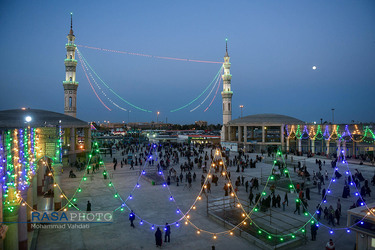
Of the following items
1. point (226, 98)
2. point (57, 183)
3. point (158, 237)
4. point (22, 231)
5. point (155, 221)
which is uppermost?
point (226, 98)

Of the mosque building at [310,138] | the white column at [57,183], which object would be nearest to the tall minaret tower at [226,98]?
the mosque building at [310,138]

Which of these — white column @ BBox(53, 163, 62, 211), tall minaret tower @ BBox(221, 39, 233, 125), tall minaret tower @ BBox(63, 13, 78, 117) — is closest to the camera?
white column @ BBox(53, 163, 62, 211)

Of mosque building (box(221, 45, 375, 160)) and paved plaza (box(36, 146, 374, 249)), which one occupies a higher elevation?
mosque building (box(221, 45, 375, 160))

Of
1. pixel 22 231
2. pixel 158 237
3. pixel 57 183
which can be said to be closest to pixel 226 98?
pixel 57 183

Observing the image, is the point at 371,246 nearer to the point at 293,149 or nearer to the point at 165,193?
the point at 165,193

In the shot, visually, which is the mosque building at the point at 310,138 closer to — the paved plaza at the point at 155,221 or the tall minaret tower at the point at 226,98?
the tall minaret tower at the point at 226,98

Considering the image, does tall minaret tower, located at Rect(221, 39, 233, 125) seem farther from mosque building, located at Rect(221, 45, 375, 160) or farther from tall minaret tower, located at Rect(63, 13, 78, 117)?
tall minaret tower, located at Rect(63, 13, 78, 117)

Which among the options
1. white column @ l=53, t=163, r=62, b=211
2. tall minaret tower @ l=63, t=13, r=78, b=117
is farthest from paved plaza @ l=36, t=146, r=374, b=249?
tall minaret tower @ l=63, t=13, r=78, b=117

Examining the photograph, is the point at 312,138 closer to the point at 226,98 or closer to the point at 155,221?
the point at 226,98

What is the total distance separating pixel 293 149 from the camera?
39.8 meters

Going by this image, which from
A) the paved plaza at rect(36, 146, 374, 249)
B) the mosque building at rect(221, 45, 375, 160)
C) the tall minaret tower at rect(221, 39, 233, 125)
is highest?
the tall minaret tower at rect(221, 39, 233, 125)

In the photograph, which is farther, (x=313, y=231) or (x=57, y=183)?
(x=57, y=183)

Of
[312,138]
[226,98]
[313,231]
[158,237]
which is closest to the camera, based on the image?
[158,237]

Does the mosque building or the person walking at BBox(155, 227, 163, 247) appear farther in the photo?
the mosque building
